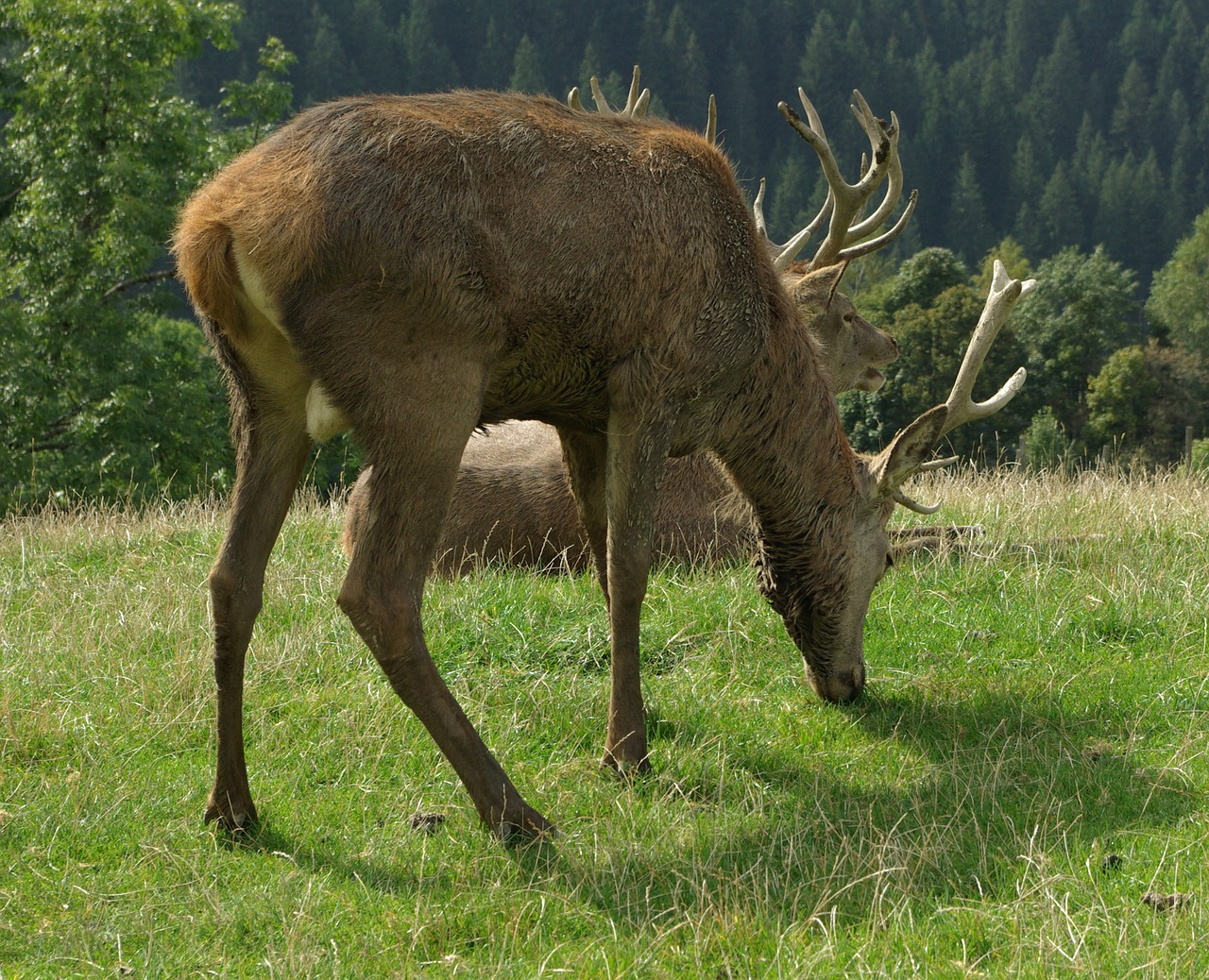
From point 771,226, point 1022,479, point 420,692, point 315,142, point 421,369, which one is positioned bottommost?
point 771,226

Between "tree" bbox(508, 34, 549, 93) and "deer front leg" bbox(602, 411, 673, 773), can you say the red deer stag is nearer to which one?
"deer front leg" bbox(602, 411, 673, 773)

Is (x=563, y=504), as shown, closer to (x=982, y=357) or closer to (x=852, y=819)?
(x=982, y=357)

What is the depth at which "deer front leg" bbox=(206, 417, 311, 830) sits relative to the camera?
4336mm

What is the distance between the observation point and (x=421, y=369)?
4.08m

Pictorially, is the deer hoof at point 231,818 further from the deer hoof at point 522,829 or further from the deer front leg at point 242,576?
the deer hoof at point 522,829

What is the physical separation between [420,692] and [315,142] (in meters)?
1.71

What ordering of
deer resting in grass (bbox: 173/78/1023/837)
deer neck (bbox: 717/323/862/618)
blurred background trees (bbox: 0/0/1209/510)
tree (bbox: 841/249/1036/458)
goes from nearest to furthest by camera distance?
1. deer resting in grass (bbox: 173/78/1023/837)
2. deer neck (bbox: 717/323/862/618)
3. blurred background trees (bbox: 0/0/1209/510)
4. tree (bbox: 841/249/1036/458)

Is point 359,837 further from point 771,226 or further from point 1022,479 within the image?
point 771,226

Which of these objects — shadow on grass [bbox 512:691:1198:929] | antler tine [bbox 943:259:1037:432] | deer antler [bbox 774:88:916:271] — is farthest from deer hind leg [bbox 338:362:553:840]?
deer antler [bbox 774:88:916:271]

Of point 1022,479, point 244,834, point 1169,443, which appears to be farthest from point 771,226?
point 244,834

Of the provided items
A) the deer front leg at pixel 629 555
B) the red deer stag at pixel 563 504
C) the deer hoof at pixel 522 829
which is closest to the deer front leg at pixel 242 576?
the deer hoof at pixel 522 829

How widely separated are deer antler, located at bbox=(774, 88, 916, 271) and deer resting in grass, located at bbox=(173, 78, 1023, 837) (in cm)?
139

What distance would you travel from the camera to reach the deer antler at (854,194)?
629 centimetres

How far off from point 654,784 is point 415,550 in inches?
49.8
